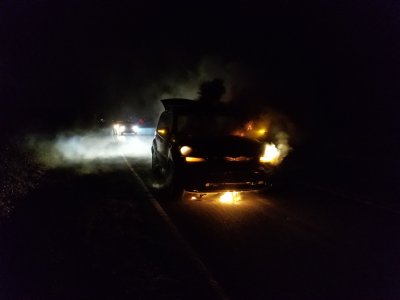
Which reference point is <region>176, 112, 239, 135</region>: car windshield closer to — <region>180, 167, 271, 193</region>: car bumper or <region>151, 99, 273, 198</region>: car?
<region>151, 99, 273, 198</region>: car

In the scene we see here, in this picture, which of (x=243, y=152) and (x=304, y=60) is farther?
(x=304, y=60)

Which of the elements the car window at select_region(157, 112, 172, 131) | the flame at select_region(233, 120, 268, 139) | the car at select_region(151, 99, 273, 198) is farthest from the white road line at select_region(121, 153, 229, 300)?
the flame at select_region(233, 120, 268, 139)

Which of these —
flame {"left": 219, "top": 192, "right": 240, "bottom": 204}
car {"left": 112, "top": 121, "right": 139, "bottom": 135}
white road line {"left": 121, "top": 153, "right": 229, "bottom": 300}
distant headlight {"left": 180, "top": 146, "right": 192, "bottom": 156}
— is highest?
car {"left": 112, "top": 121, "right": 139, "bottom": 135}

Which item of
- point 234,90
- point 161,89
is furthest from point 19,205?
point 161,89

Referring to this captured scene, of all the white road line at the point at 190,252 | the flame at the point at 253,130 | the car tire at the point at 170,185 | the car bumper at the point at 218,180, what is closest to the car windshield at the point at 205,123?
the flame at the point at 253,130

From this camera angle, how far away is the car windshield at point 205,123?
8.80 m

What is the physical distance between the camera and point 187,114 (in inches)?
352

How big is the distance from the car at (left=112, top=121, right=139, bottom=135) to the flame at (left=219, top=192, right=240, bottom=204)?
1719 centimetres

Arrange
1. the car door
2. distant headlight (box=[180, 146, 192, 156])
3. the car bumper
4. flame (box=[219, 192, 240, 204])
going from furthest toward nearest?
1. the car door
2. flame (box=[219, 192, 240, 204])
3. distant headlight (box=[180, 146, 192, 156])
4. the car bumper

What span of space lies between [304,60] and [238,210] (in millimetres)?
21082

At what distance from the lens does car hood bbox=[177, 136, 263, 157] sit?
7.83m

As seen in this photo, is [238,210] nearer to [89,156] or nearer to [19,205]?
[19,205]

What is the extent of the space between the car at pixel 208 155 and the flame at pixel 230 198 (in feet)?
0.94

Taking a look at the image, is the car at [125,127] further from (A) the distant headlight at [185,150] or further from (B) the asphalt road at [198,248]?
(A) the distant headlight at [185,150]
